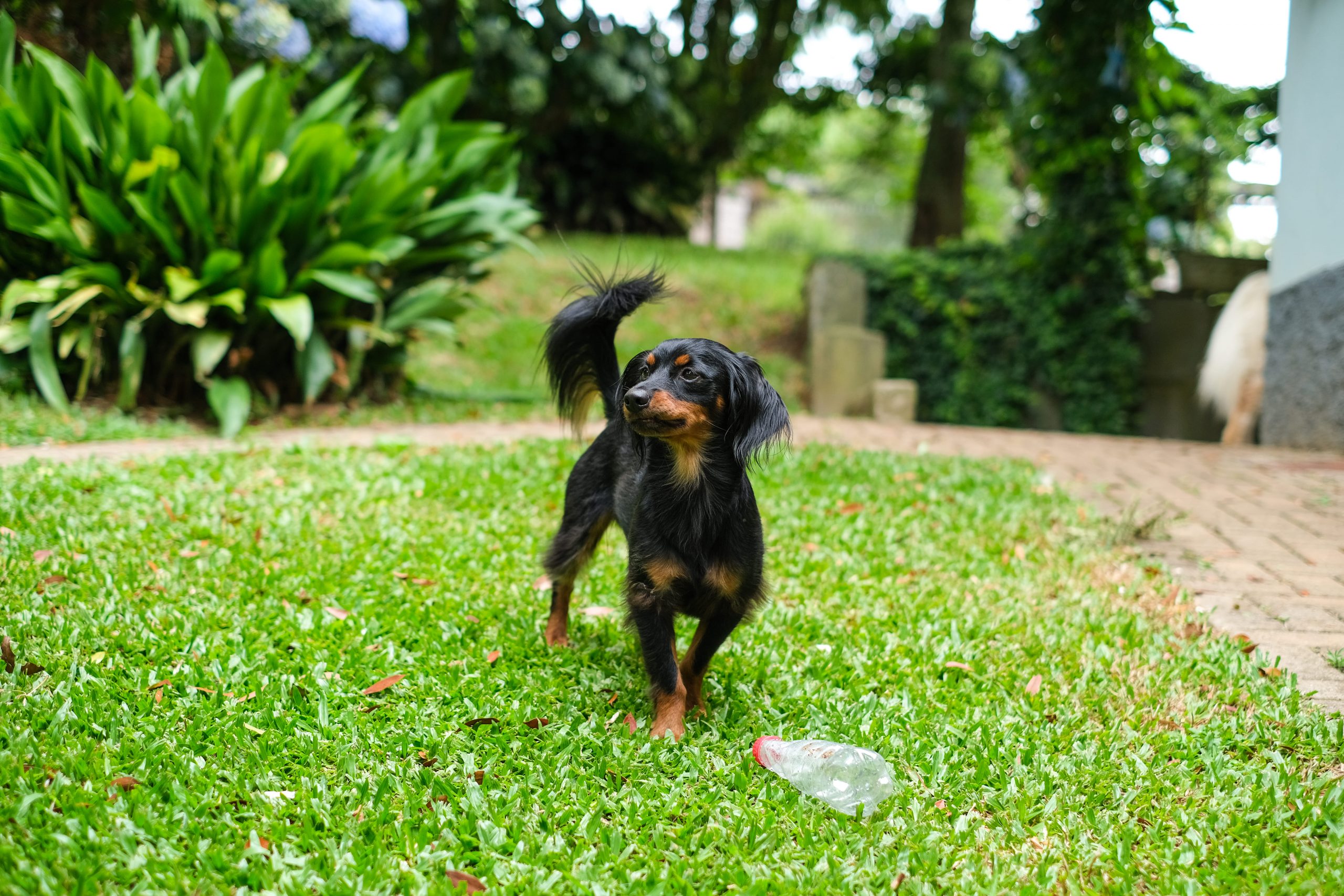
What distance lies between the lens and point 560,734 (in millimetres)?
2645

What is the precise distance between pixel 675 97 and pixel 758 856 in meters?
14.2

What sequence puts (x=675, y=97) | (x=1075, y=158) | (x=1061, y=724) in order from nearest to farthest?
(x=1061, y=724)
(x=1075, y=158)
(x=675, y=97)

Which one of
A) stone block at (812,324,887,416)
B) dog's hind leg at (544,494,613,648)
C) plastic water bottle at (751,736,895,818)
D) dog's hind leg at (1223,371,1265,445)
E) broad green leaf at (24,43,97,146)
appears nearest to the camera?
plastic water bottle at (751,736,895,818)

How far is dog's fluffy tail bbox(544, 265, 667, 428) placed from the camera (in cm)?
305

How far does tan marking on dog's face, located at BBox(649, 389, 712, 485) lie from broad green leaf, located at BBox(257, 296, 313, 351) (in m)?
4.00

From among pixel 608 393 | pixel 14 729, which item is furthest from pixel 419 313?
pixel 14 729

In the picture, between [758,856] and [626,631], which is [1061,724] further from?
[626,631]

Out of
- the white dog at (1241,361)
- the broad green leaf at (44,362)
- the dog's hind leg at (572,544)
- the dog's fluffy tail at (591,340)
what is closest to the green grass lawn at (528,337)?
the broad green leaf at (44,362)

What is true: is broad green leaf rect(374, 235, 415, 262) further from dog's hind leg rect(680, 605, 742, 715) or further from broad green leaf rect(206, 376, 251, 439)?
dog's hind leg rect(680, 605, 742, 715)

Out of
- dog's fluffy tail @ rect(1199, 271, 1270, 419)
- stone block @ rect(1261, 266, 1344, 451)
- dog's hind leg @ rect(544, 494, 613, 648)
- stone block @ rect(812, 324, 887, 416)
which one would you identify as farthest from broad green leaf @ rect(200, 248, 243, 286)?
dog's fluffy tail @ rect(1199, 271, 1270, 419)

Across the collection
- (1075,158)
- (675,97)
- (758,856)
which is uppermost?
(675,97)

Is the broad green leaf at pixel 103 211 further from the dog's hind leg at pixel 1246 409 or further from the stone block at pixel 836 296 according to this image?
the dog's hind leg at pixel 1246 409

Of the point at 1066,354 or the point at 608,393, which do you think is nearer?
the point at 608,393

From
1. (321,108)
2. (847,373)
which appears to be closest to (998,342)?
(847,373)
